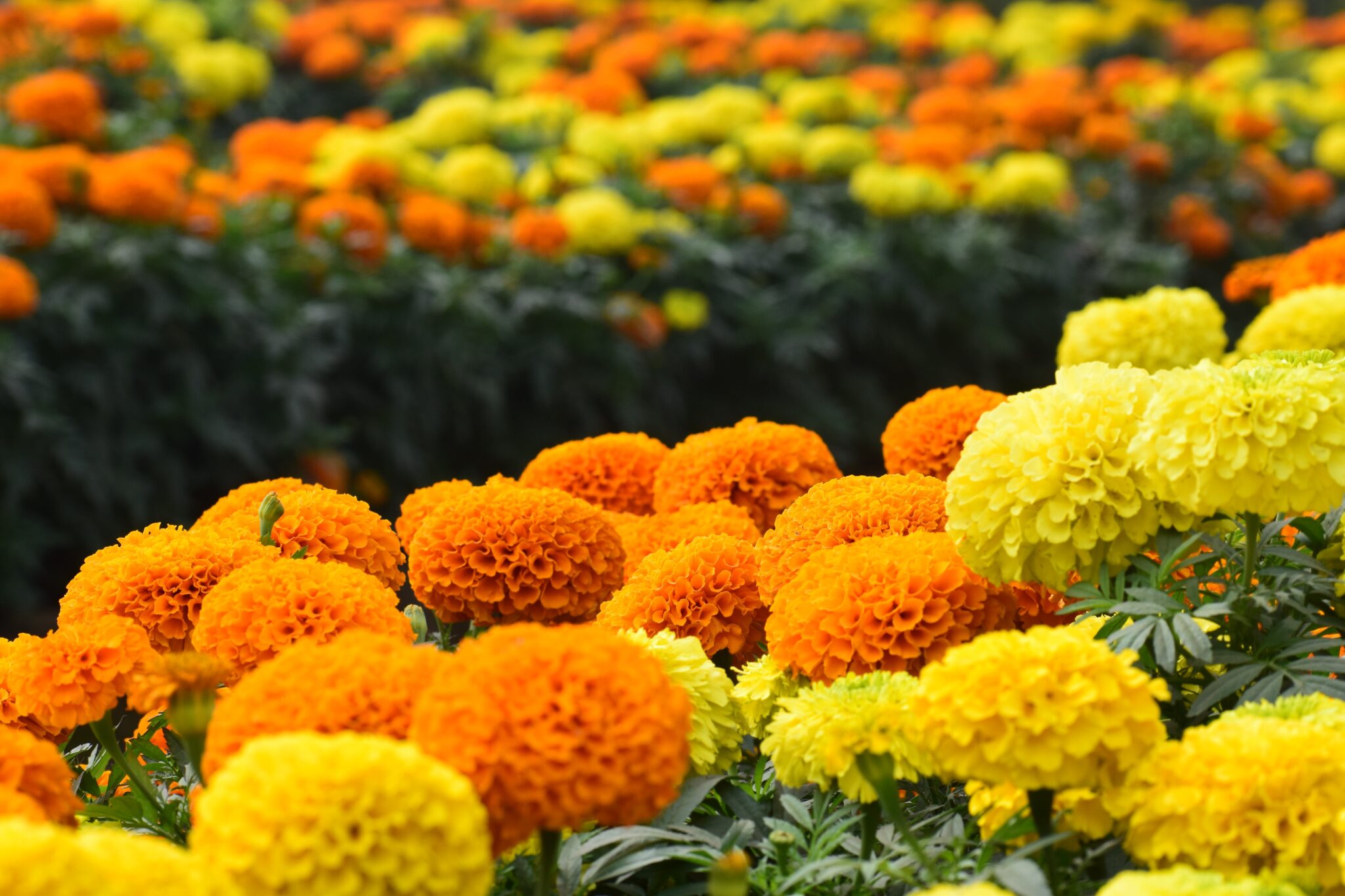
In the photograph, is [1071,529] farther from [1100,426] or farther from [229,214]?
[229,214]

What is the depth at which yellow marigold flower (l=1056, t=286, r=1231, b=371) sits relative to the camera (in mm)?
2605

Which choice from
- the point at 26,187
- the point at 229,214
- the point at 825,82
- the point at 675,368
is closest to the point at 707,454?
the point at 26,187

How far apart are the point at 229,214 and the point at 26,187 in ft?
2.60

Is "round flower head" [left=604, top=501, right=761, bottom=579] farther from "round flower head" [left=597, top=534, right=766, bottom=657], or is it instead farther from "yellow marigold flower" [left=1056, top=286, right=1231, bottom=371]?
"yellow marigold flower" [left=1056, top=286, right=1231, bottom=371]

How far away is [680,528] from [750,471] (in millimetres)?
262

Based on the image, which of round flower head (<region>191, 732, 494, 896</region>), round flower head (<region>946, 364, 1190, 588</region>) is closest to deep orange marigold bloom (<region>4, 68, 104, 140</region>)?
round flower head (<region>946, 364, 1190, 588</region>)

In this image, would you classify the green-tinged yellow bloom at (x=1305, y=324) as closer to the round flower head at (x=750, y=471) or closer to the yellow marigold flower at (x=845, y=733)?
the round flower head at (x=750, y=471)

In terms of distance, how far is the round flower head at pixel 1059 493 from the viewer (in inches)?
62.2

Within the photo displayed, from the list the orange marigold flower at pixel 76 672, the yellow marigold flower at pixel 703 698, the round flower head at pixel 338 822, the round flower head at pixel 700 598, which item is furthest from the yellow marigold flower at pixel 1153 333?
the round flower head at pixel 338 822

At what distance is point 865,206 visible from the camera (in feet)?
20.7

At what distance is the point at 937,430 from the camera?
2.32 meters

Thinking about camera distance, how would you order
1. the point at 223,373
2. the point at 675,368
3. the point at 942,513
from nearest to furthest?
the point at 942,513 < the point at 223,373 < the point at 675,368

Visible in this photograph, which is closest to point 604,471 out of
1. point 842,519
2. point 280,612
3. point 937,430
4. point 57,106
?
point 937,430

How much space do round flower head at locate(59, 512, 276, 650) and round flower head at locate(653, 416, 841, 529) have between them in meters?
0.77
